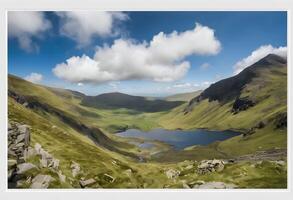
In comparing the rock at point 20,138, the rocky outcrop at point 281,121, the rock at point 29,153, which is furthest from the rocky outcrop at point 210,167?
the rocky outcrop at point 281,121

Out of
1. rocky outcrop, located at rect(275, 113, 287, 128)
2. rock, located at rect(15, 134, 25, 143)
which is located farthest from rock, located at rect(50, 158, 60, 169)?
rocky outcrop, located at rect(275, 113, 287, 128)

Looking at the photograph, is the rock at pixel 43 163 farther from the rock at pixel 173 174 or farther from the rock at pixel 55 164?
the rock at pixel 173 174

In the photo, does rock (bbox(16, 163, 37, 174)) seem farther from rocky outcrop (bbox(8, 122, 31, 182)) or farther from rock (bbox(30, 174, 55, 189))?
rock (bbox(30, 174, 55, 189))

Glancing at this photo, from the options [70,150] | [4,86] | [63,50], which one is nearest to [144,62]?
[63,50]

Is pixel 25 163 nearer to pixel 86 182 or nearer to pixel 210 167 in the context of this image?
pixel 86 182
